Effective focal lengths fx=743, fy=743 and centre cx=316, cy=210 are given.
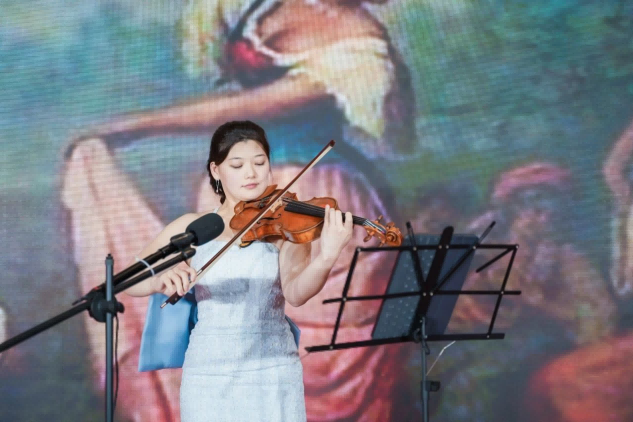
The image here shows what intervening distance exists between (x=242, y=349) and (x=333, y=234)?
47 cm

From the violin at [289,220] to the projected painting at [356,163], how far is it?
1697 mm

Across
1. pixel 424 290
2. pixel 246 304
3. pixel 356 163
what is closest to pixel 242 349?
pixel 246 304

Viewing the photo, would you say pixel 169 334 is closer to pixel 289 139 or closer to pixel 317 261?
pixel 317 261

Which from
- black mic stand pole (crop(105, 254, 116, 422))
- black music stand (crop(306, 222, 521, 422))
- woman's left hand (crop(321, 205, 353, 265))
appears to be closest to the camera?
black mic stand pole (crop(105, 254, 116, 422))

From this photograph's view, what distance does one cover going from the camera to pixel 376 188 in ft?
14.0

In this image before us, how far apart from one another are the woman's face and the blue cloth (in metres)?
0.40

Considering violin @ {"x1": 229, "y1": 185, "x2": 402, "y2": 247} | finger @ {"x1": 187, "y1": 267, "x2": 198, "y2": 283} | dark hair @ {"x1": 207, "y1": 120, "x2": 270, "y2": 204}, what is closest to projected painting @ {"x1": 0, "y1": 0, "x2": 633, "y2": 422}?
dark hair @ {"x1": 207, "y1": 120, "x2": 270, "y2": 204}

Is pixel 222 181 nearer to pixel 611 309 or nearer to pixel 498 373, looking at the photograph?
pixel 498 373

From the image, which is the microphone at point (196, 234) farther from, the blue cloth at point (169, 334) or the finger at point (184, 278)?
the blue cloth at point (169, 334)

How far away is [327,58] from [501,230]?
55.8 inches

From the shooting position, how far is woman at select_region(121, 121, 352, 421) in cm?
231

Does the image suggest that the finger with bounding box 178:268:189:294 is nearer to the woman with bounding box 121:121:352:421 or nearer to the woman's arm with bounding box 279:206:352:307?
the woman with bounding box 121:121:352:421

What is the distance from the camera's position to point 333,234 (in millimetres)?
2285

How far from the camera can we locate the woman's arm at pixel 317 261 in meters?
2.28
